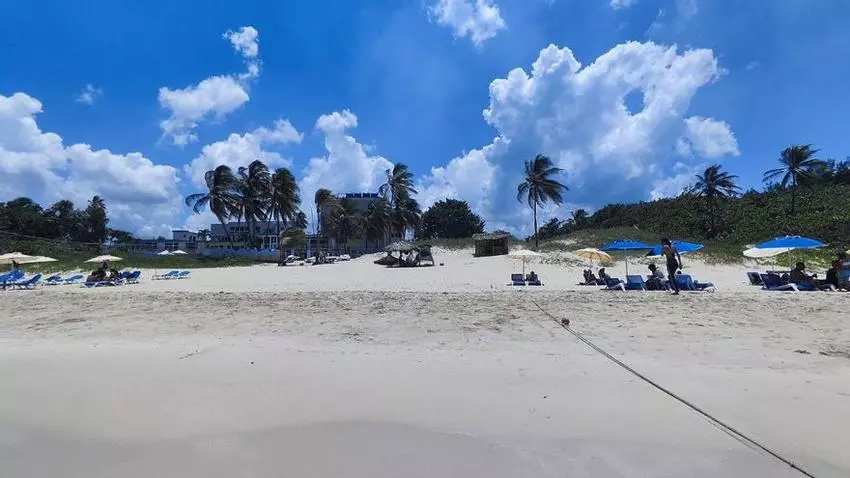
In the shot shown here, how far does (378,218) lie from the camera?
57125mm

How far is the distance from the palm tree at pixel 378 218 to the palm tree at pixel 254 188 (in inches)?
476

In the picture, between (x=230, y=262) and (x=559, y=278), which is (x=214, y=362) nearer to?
(x=559, y=278)

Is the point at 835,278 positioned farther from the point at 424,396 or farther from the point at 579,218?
the point at 579,218

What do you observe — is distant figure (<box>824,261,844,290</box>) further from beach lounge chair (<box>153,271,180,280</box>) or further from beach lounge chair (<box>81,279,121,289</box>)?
beach lounge chair (<box>153,271,180,280</box>)

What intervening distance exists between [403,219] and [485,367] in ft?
174

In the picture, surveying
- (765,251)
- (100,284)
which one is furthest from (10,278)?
(765,251)

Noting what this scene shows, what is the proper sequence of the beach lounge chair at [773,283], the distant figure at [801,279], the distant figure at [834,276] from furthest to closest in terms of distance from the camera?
the beach lounge chair at [773,283], the distant figure at [801,279], the distant figure at [834,276]

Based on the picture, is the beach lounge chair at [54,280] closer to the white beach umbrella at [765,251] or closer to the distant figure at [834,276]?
the white beach umbrella at [765,251]

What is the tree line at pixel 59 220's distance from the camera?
65.6m

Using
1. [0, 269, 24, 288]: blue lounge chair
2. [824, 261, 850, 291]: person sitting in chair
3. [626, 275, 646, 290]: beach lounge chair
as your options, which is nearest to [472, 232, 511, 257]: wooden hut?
[626, 275, 646, 290]: beach lounge chair

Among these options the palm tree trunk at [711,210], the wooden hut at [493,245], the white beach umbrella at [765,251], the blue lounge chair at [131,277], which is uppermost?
the palm tree trunk at [711,210]

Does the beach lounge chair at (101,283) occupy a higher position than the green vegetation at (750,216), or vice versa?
the green vegetation at (750,216)

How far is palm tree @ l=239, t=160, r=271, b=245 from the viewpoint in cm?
5544

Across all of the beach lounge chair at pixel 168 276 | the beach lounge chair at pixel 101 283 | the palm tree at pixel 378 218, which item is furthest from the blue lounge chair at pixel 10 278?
the palm tree at pixel 378 218
